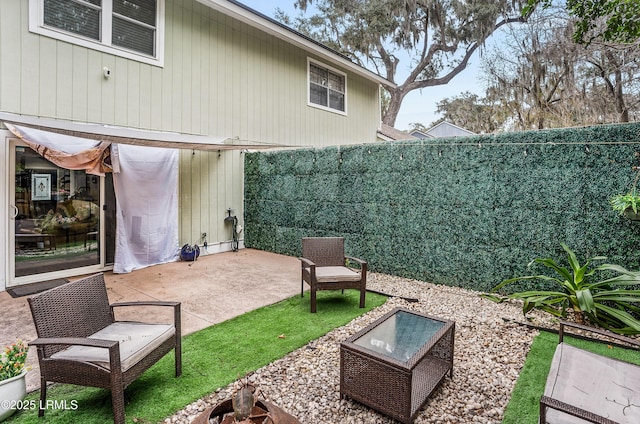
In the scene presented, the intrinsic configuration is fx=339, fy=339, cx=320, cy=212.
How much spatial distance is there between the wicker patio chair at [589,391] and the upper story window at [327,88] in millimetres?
9595

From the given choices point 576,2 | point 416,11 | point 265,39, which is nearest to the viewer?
point 576,2

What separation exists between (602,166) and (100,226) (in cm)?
807

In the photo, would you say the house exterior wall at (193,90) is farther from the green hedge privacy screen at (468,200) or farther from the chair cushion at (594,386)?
the chair cushion at (594,386)

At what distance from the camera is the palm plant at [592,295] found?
3.78 metres

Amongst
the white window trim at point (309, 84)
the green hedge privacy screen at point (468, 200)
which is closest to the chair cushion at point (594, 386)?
the green hedge privacy screen at point (468, 200)

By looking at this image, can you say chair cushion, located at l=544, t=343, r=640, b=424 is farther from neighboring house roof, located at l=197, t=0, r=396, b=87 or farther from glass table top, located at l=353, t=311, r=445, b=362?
neighboring house roof, located at l=197, t=0, r=396, b=87

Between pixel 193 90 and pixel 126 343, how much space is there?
634 cm

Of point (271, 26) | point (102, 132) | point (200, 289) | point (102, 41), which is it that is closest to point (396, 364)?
point (200, 289)

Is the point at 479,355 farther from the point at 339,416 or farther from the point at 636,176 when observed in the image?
the point at 636,176

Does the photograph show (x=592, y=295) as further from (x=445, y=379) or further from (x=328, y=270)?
(x=328, y=270)

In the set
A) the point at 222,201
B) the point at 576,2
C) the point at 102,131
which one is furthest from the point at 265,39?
the point at 576,2

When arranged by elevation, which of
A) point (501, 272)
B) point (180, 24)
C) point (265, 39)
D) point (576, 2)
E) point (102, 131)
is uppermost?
point (265, 39)

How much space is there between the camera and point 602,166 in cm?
430

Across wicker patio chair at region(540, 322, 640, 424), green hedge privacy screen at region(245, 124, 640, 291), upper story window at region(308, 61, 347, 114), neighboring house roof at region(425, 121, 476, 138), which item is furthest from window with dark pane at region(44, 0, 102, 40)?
neighboring house roof at region(425, 121, 476, 138)
